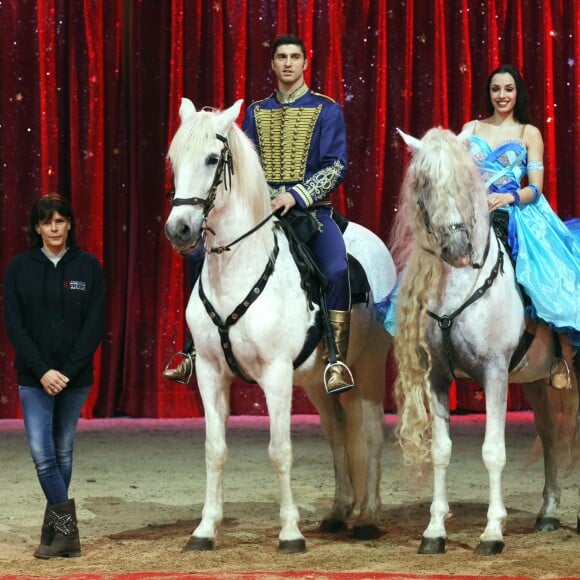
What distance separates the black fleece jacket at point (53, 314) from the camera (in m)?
4.67

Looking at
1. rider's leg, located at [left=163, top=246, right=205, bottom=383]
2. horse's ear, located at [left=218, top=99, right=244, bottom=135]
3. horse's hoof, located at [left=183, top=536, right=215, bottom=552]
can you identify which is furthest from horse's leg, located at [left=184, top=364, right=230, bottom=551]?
horse's ear, located at [left=218, top=99, right=244, bottom=135]

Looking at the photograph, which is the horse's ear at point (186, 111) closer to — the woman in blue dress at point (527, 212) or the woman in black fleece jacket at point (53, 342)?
the woman in black fleece jacket at point (53, 342)

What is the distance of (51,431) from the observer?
4.66 metres

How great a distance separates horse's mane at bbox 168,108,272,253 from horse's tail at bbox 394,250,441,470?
63 centimetres

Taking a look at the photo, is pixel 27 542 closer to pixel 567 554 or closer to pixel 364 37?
pixel 567 554

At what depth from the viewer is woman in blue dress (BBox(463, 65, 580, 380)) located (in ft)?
16.2

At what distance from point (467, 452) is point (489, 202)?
3000mm

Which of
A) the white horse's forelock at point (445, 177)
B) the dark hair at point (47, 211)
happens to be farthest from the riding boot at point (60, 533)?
the white horse's forelock at point (445, 177)

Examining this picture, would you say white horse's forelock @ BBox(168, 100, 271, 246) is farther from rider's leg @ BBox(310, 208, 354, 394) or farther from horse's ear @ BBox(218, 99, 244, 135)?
rider's leg @ BBox(310, 208, 354, 394)

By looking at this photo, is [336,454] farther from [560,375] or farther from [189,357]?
[560,375]

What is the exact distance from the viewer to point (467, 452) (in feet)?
24.7

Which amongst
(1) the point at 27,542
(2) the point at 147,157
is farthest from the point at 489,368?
(2) the point at 147,157

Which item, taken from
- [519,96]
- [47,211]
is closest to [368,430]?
[519,96]

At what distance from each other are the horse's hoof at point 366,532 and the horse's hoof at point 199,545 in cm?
75
